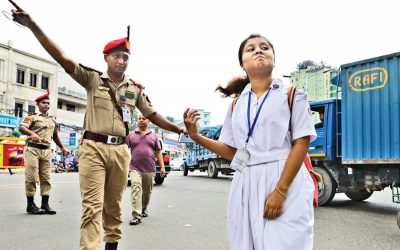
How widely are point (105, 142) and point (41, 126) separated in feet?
11.8

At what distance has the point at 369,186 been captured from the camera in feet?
24.8

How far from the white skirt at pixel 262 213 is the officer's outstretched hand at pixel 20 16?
1898 millimetres

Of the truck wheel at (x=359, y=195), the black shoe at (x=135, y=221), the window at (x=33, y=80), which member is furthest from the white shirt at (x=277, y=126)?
the window at (x=33, y=80)

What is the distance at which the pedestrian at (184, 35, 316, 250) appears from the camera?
1785mm

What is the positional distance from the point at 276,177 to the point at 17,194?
9414mm

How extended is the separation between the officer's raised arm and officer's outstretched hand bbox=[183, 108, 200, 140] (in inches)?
52.4

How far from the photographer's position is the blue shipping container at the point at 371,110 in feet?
23.4

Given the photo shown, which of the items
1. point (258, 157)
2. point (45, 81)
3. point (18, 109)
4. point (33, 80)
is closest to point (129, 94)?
point (258, 157)

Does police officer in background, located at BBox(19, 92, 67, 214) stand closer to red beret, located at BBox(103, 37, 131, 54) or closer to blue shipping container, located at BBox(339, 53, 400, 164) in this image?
red beret, located at BBox(103, 37, 131, 54)

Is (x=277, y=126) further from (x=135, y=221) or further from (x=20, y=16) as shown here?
(x=135, y=221)

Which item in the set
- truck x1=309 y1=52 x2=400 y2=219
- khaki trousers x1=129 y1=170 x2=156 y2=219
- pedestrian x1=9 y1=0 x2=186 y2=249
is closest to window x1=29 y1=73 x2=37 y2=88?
khaki trousers x1=129 y1=170 x2=156 y2=219

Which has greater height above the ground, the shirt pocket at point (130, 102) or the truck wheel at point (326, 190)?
the shirt pocket at point (130, 102)

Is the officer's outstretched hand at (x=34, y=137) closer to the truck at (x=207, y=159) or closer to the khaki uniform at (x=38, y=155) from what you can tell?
the khaki uniform at (x=38, y=155)

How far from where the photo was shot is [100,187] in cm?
333
